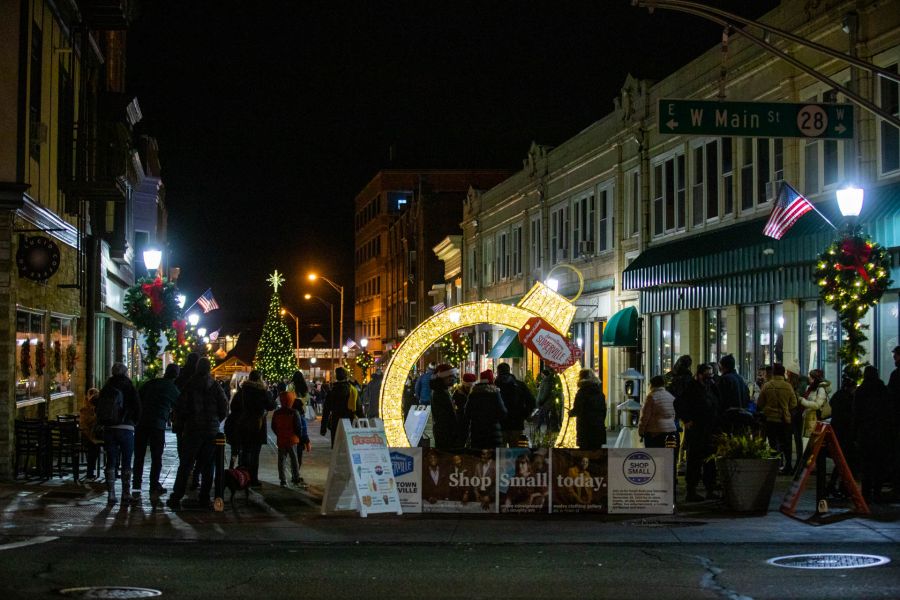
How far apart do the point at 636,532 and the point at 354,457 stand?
3507 millimetres

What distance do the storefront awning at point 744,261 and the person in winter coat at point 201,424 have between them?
1044 centimetres

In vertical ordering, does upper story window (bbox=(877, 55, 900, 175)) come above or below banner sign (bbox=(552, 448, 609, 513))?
above

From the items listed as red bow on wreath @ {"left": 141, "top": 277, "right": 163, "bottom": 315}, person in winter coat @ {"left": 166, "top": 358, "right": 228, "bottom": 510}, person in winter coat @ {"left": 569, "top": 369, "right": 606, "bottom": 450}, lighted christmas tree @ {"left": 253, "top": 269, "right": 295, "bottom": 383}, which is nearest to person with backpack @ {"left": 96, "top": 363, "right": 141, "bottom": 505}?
person in winter coat @ {"left": 166, "top": 358, "right": 228, "bottom": 510}

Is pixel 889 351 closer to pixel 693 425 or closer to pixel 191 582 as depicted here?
pixel 693 425

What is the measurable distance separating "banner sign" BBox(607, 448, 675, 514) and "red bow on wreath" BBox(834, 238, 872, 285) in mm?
4591

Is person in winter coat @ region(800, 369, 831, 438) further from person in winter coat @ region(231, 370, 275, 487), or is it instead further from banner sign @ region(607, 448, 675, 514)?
person in winter coat @ region(231, 370, 275, 487)

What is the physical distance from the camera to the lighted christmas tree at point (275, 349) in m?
68.1

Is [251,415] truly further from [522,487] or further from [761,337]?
[761,337]

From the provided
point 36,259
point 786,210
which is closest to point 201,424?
point 36,259

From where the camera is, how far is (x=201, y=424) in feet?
51.6

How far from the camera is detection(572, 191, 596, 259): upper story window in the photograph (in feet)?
120

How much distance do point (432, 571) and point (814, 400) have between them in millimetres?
10690

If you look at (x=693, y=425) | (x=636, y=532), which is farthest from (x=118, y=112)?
(x=636, y=532)

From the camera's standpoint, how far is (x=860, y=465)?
659 inches
